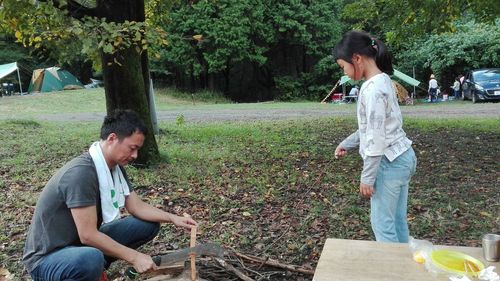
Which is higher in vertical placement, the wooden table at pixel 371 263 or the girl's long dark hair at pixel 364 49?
the girl's long dark hair at pixel 364 49

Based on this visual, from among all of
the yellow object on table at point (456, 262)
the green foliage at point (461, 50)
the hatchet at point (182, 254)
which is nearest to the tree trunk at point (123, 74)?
the hatchet at point (182, 254)

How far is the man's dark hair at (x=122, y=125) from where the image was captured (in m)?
2.65

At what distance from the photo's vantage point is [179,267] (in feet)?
9.99

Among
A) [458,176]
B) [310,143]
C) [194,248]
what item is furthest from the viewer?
[310,143]

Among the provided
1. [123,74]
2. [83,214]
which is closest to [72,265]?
[83,214]

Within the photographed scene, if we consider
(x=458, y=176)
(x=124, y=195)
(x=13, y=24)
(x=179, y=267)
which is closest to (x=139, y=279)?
(x=179, y=267)

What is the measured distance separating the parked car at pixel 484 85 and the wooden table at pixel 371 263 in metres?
16.9

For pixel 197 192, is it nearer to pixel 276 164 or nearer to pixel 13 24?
pixel 276 164

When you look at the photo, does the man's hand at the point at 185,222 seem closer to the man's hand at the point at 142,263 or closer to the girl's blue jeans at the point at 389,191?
the man's hand at the point at 142,263

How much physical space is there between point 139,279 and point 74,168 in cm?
115

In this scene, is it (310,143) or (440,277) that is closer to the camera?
(440,277)

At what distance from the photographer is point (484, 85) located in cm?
1775

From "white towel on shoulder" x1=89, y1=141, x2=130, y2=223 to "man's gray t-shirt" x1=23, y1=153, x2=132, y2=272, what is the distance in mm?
35

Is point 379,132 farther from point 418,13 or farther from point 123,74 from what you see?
point 418,13
